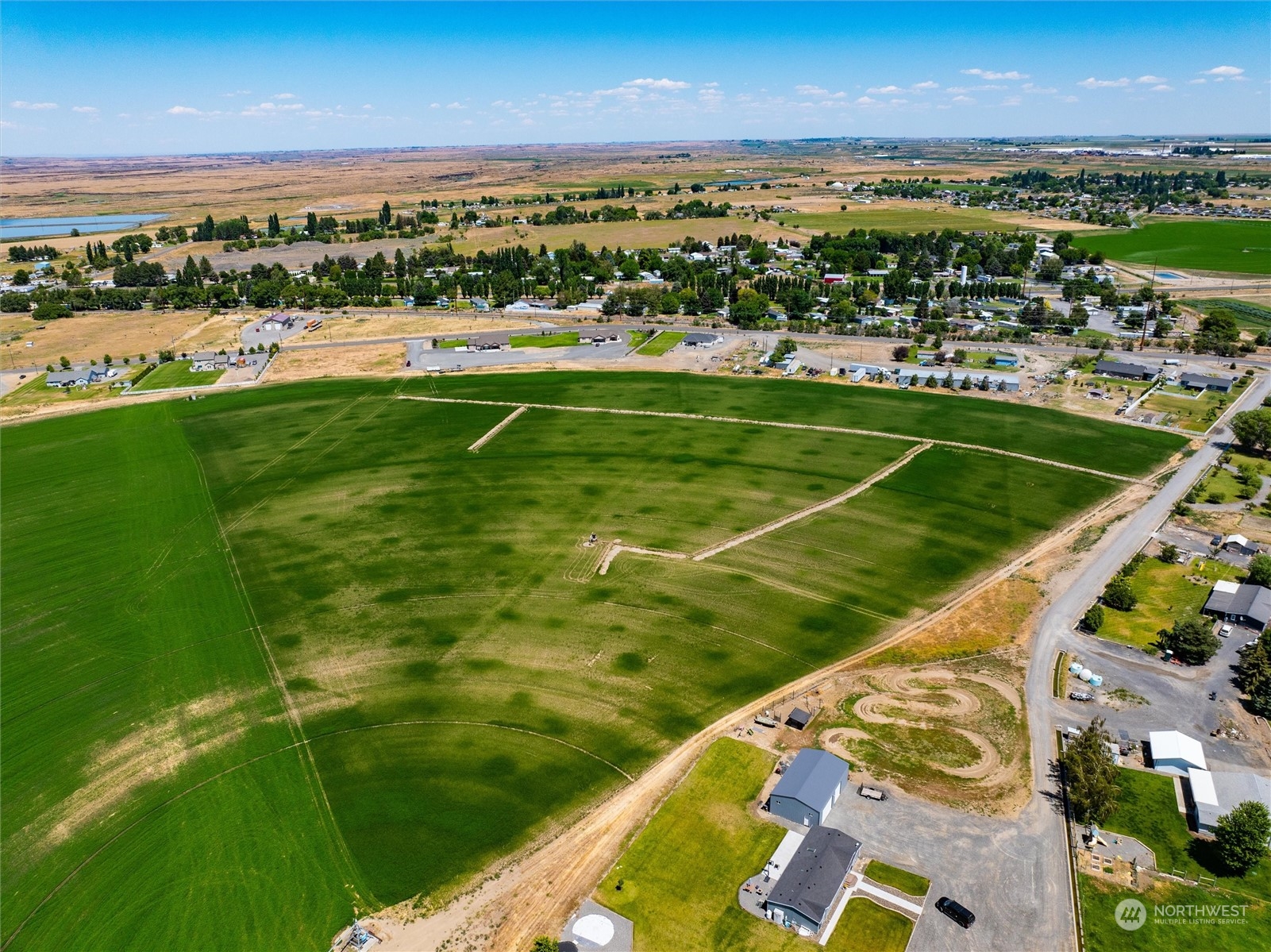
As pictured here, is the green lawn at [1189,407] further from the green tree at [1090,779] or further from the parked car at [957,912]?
the parked car at [957,912]

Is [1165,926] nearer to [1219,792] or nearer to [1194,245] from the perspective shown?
[1219,792]

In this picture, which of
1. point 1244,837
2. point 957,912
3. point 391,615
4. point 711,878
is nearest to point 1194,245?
point 1244,837

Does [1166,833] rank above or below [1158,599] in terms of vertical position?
below

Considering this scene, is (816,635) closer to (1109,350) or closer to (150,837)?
(150,837)

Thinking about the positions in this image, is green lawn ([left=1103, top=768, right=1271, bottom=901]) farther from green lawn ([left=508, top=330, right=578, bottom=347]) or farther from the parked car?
green lawn ([left=508, top=330, right=578, bottom=347])

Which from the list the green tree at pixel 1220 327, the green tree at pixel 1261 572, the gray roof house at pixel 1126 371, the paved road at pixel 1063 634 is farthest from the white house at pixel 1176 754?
the green tree at pixel 1220 327
